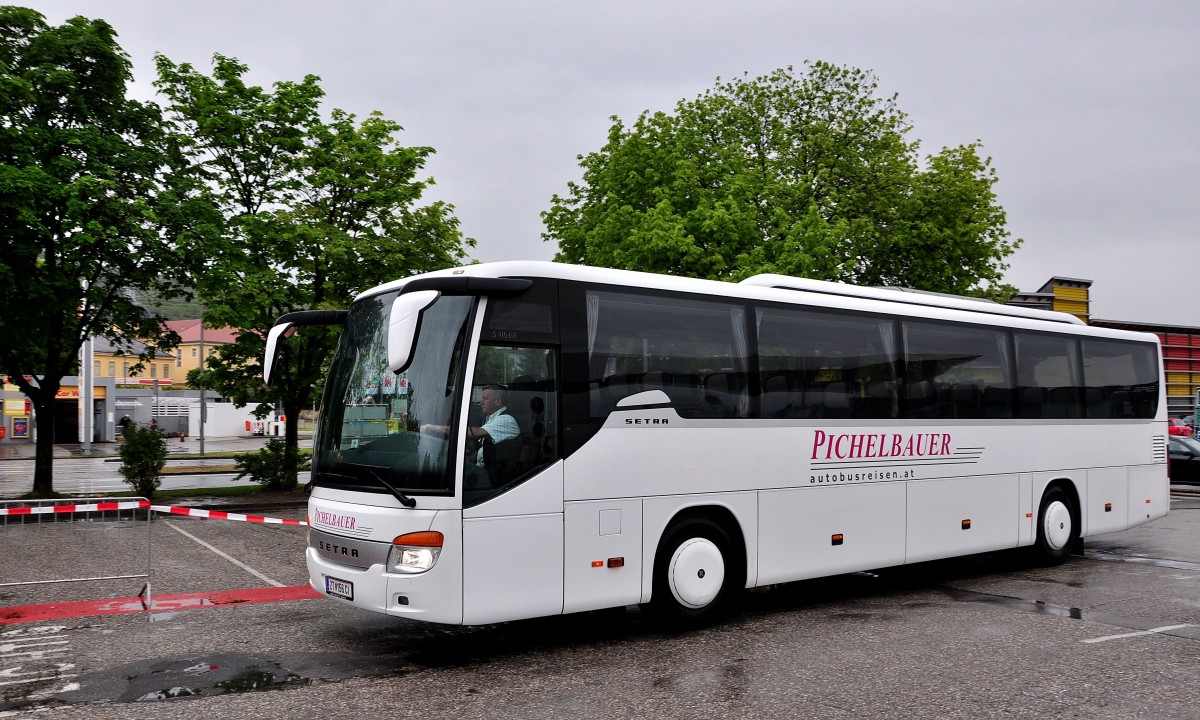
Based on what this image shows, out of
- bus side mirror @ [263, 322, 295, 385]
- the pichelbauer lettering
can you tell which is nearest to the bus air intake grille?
the pichelbauer lettering

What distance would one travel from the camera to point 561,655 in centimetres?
763

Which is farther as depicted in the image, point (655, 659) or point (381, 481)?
point (655, 659)

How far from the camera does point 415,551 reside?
276 inches

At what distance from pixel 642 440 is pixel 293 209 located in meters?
17.6

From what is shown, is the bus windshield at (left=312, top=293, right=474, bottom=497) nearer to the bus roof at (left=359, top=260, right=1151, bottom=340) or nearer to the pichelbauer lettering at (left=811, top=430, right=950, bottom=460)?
the bus roof at (left=359, top=260, right=1151, bottom=340)

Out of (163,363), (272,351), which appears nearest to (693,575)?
(272,351)

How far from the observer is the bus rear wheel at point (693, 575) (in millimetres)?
8312

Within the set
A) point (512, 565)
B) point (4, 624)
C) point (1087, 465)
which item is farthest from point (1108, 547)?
point (4, 624)

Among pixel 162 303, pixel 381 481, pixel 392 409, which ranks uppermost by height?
pixel 162 303

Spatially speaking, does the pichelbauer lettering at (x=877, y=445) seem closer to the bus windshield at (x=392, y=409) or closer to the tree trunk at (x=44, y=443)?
the bus windshield at (x=392, y=409)

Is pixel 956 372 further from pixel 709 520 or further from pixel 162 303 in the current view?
pixel 162 303

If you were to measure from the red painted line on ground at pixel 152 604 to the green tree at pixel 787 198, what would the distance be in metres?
16.8

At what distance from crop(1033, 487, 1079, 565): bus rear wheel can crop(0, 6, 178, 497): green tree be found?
1771 centimetres

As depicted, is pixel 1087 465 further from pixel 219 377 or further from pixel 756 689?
pixel 219 377
